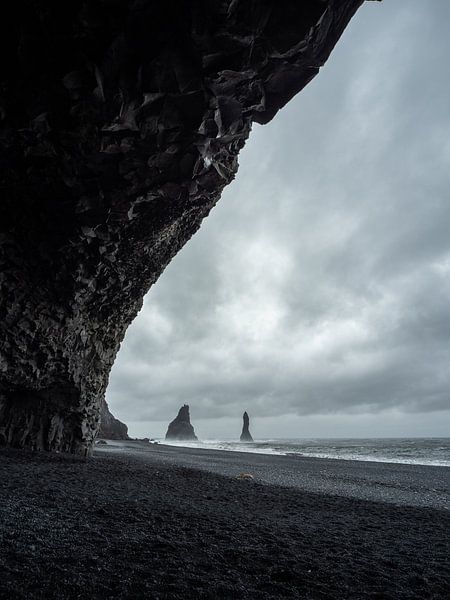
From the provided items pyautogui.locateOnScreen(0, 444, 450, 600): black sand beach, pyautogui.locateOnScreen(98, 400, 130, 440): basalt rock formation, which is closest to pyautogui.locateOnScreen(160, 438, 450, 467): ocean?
pyautogui.locateOnScreen(98, 400, 130, 440): basalt rock formation

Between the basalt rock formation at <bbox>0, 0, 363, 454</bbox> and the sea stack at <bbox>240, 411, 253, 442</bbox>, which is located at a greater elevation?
the basalt rock formation at <bbox>0, 0, 363, 454</bbox>

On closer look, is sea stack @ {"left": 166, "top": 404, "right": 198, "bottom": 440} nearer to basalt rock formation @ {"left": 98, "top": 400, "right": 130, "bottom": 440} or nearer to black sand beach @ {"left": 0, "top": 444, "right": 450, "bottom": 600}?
basalt rock formation @ {"left": 98, "top": 400, "right": 130, "bottom": 440}

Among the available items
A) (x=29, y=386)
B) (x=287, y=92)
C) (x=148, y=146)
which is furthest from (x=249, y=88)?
(x=29, y=386)

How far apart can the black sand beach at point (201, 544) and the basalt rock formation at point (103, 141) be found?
802 cm

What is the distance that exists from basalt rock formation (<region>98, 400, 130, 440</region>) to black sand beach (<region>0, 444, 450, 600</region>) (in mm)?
63412

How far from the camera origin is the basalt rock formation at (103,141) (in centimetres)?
888

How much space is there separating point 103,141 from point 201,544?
37.8 ft

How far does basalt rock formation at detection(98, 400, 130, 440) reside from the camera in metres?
69.4

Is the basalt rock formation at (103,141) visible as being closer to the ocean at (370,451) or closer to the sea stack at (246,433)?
the ocean at (370,451)

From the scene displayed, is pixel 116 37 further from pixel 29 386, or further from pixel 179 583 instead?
pixel 29 386

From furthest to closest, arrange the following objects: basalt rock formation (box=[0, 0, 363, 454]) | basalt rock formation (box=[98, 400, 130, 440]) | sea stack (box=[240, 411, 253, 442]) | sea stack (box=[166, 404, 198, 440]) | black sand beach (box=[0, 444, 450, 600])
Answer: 1. sea stack (box=[240, 411, 253, 442])
2. sea stack (box=[166, 404, 198, 440])
3. basalt rock formation (box=[98, 400, 130, 440])
4. basalt rock formation (box=[0, 0, 363, 454])
5. black sand beach (box=[0, 444, 450, 600])

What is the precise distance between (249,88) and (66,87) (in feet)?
18.4

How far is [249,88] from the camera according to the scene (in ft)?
35.9

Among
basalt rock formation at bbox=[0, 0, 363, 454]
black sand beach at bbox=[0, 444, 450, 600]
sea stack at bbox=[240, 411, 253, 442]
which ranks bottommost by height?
sea stack at bbox=[240, 411, 253, 442]
